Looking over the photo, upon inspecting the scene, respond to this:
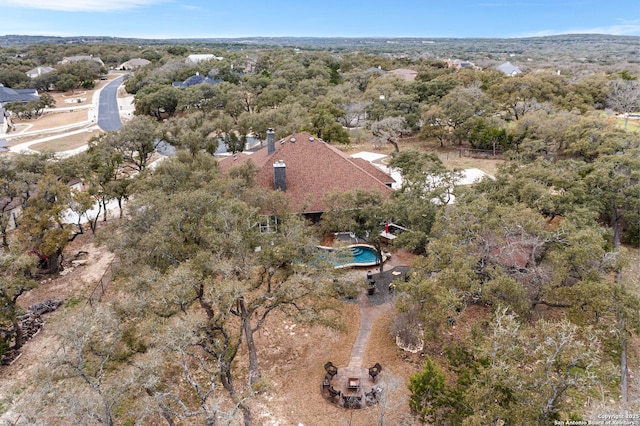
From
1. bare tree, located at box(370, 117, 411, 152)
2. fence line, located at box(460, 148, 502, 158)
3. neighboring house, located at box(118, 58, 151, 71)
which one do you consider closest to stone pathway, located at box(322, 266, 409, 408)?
bare tree, located at box(370, 117, 411, 152)

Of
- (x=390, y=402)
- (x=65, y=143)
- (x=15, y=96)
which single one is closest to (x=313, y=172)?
(x=390, y=402)

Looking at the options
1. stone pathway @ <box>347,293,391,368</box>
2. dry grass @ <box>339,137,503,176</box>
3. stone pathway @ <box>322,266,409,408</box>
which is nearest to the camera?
stone pathway @ <box>322,266,409,408</box>

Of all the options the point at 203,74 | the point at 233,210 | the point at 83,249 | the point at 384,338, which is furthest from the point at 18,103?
the point at 384,338

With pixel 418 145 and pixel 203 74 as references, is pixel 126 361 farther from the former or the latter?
pixel 203 74

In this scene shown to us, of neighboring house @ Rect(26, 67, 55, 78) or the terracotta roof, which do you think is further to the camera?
neighboring house @ Rect(26, 67, 55, 78)

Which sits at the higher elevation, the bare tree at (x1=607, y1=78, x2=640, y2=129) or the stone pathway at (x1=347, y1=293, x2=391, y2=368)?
the bare tree at (x1=607, y1=78, x2=640, y2=129)

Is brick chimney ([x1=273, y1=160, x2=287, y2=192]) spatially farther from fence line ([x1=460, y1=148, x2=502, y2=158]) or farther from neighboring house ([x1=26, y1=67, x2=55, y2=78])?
neighboring house ([x1=26, y1=67, x2=55, y2=78])

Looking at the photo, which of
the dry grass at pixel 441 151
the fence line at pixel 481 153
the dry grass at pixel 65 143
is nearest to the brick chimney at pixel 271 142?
the dry grass at pixel 441 151
